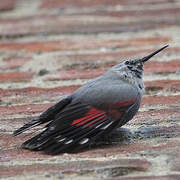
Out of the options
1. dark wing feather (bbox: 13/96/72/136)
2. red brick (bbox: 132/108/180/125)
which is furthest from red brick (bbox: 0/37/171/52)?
dark wing feather (bbox: 13/96/72/136)

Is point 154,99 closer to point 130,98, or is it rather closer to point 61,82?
point 130,98

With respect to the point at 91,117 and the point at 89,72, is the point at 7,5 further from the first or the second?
the point at 91,117

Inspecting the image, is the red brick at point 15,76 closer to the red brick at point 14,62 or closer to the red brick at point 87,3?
the red brick at point 14,62

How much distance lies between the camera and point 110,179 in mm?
1676

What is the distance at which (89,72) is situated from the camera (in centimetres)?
295

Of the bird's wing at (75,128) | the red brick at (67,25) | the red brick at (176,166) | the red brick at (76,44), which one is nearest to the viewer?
the red brick at (176,166)

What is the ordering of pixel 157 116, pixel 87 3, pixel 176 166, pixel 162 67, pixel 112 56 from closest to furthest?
1. pixel 176 166
2. pixel 157 116
3. pixel 162 67
4. pixel 112 56
5. pixel 87 3

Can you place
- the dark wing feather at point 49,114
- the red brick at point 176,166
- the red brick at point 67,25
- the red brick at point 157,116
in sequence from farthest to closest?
the red brick at point 67,25
the red brick at point 157,116
the dark wing feather at point 49,114
the red brick at point 176,166

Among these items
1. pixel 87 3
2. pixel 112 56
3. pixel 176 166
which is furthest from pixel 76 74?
pixel 176 166

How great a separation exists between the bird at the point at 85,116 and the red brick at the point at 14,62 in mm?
832

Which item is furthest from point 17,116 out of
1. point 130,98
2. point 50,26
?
point 50,26

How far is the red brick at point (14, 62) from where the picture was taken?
3063mm

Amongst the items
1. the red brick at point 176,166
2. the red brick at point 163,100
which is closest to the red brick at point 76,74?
the red brick at point 163,100

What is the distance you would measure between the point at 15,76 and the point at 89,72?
1.55 ft
